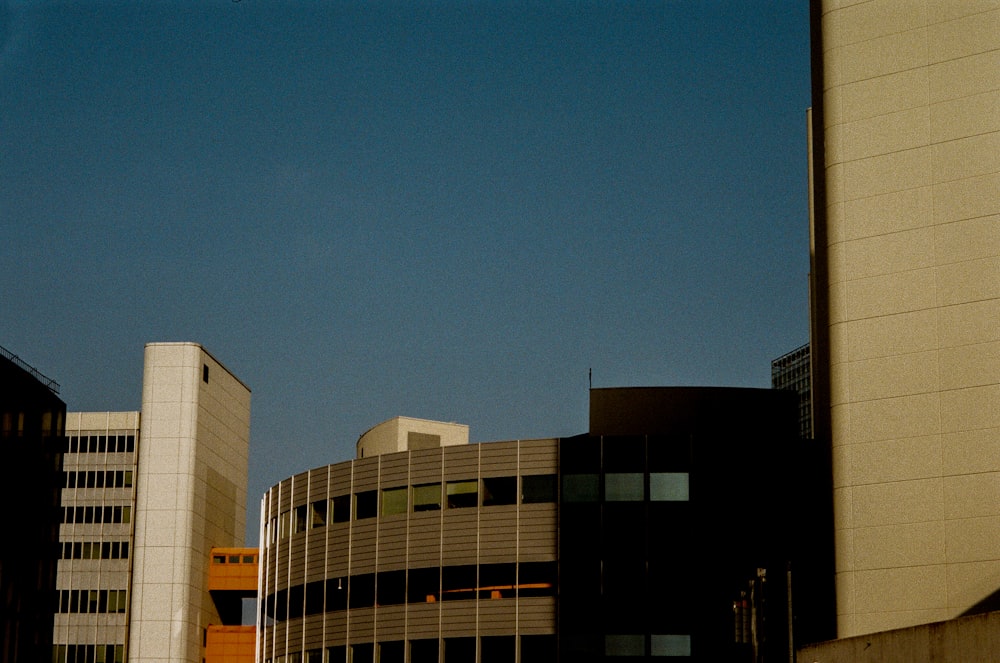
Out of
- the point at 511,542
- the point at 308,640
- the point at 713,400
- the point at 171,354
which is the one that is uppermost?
the point at 171,354

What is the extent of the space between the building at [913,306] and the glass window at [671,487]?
124ft

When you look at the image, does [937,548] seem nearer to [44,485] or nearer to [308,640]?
[44,485]

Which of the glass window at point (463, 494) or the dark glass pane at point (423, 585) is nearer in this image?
the glass window at point (463, 494)

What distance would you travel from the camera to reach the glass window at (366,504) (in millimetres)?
95188

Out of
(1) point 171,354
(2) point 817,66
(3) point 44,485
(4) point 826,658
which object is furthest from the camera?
(1) point 171,354

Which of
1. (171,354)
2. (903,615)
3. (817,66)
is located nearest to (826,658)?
(903,615)

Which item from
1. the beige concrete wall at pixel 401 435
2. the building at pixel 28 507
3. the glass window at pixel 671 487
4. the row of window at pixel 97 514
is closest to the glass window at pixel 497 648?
the glass window at pixel 671 487

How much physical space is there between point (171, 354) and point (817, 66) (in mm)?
92882

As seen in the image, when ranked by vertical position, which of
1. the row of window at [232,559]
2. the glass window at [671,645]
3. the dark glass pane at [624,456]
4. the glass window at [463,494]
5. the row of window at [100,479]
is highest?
the row of window at [100,479]

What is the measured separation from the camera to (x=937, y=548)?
46.5 metres

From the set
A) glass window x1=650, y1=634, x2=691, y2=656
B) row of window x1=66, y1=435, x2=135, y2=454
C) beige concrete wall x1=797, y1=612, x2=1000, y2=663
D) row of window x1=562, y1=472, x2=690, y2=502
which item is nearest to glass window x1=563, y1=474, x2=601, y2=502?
row of window x1=562, y1=472, x2=690, y2=502

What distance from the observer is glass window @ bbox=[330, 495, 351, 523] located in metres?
96.8

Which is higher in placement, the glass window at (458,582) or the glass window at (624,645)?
the glass window at (458,582)

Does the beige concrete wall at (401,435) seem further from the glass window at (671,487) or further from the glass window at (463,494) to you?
the glass window at (671,487)
